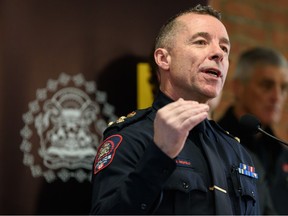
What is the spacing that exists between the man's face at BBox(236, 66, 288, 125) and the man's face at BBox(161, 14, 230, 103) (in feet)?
4.42

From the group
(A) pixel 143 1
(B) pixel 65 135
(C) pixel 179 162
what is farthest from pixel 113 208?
(A) pixel 143 1

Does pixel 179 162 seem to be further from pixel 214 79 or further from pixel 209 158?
pixel 214 79

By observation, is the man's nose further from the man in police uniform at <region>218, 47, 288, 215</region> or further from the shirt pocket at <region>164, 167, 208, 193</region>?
the man in police uniform at <region>218, 47, 288, 215</region>

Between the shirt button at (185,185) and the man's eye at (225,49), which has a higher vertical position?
the man's eye at (225,49)

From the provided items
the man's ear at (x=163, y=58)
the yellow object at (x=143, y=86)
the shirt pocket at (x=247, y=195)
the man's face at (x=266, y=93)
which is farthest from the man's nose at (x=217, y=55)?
the man's face at (x=266, y=93)

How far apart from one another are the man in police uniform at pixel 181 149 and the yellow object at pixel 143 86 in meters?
0.41

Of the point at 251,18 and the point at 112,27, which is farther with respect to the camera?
the point at 251,18

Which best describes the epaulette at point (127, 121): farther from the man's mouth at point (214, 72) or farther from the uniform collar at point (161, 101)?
the man's mouth at point (214, 72)

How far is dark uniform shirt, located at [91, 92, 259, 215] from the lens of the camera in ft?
4.43

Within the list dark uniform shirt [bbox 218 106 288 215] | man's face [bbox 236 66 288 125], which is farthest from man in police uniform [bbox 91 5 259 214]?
man's face [bbox 236 66 288 125]

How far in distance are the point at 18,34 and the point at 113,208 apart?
817 mm

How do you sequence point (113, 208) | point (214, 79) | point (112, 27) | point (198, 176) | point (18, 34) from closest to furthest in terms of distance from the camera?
point (113, 208)
point (198, 176)
point (214, 79)
point (18, 34)
point (112, 27)

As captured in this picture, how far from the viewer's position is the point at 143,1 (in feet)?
7.43

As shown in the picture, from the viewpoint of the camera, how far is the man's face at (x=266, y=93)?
3027mm
